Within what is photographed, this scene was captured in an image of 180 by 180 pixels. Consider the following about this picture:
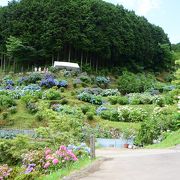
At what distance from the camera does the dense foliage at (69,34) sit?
6184 centimetres

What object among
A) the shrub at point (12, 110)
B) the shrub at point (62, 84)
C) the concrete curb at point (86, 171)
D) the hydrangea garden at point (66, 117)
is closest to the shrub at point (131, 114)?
the hydrangea garden at point (66, 117)

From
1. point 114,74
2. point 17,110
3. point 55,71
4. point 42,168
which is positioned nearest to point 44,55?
point 55,71

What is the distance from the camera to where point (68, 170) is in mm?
9930

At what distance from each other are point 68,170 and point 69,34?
53076mm

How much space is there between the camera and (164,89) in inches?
2131

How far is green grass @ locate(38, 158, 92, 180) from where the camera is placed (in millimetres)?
9293

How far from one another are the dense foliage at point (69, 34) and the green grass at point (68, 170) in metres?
48.9

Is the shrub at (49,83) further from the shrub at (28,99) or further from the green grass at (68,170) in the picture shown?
the green grass at (68,170)

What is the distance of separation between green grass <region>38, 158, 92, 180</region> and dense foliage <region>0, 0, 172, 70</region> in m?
48.9

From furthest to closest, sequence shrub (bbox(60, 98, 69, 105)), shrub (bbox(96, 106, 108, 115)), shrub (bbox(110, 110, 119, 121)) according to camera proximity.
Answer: shrub (bbox(60, 98, 69, 105)) < shrub (bbox(96, 106, 108, 115)) < shrub (bbox(110, 110, 119, 121))

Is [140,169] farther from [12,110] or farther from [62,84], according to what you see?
[62,84]

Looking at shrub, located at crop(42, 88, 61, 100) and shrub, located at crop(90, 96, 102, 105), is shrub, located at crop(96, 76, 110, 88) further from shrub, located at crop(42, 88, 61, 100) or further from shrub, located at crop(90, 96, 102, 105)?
shrub, located at crop(42, 88, 61, 100)

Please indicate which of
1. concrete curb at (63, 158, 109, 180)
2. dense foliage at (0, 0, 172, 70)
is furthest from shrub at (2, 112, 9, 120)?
concrete curb at (63, 158, 109, 180)

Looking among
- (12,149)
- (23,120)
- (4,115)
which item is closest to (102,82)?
(23,120)
